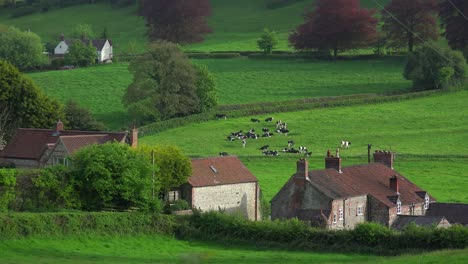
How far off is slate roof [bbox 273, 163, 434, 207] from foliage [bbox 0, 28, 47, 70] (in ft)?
223

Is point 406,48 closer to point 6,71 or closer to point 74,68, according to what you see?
point 74,68

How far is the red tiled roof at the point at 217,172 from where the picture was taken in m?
68.6

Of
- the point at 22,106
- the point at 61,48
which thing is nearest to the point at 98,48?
the point at 61,48

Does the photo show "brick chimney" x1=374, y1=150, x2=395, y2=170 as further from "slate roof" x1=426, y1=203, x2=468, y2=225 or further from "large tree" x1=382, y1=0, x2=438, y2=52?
"large tree" x1=382, y1=0, x2=438, y2=52

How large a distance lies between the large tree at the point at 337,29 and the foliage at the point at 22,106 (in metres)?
46.3

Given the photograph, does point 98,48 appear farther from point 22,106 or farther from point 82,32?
point 22,106

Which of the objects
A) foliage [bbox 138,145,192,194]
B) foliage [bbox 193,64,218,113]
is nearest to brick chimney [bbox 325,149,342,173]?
foliage [bbox 138,145,192,194]

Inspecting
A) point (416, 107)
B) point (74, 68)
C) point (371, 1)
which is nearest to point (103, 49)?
point (74, 68)

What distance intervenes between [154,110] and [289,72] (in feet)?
91.7

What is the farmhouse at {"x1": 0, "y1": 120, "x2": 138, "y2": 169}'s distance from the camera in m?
73.7

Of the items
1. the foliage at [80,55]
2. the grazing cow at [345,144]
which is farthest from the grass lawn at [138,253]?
the foliage at [80,55]

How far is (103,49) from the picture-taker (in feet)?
482

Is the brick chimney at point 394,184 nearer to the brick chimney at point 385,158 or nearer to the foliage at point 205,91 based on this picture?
the brick chimney at point 385,158

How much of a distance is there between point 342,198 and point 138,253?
16622 millimetres
